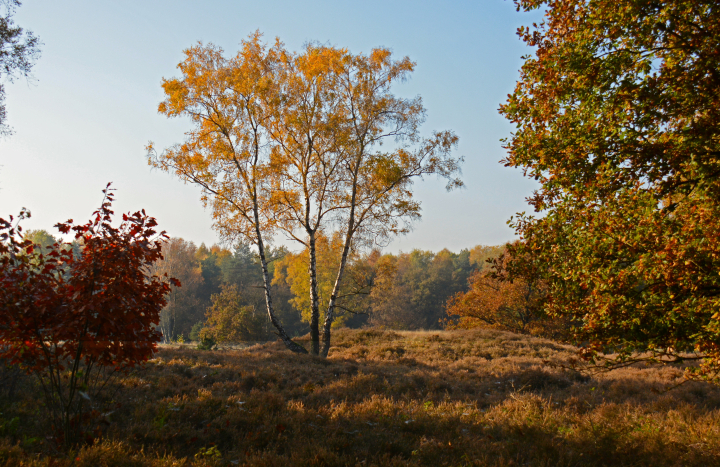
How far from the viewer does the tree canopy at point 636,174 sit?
4.43 meters

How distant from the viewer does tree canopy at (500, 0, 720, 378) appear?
4430mm

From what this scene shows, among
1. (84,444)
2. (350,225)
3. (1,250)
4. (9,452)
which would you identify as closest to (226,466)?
(84,444)

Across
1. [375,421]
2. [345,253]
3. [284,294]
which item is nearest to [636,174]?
[375,421]

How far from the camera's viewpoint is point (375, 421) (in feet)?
21.8

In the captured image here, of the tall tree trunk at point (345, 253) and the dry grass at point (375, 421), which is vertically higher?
the tall tree trunk at point (345, 253)

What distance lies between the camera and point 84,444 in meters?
4.79

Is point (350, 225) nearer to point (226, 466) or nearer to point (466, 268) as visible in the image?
point (226, 466)

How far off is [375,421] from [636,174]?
18.3ft

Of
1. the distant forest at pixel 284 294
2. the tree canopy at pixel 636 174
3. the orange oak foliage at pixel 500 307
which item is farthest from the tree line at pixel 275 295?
the tree canopy at pixel 636 174

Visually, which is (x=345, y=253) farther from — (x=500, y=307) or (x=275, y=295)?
(x=275, y=295)

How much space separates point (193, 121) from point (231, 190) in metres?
3.14

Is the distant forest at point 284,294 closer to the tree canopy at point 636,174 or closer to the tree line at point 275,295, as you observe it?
the tree line at point 275,295

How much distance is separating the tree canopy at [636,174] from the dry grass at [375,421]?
171 cm

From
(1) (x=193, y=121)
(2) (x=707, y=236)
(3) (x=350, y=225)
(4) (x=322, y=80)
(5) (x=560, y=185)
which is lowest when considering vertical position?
(2) (x=707, y=236)
